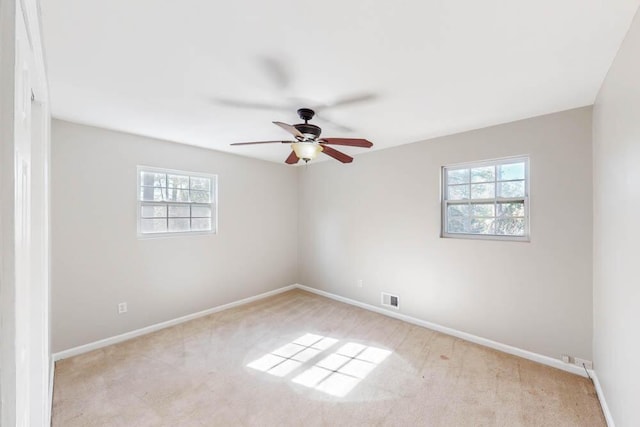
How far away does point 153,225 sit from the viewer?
3453 millimetres

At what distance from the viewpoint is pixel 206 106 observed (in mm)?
2430

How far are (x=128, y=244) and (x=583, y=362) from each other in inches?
188

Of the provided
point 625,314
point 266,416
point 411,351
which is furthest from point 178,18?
point 411,351

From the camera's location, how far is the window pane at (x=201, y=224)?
386 cm

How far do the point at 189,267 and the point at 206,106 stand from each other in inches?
89.1

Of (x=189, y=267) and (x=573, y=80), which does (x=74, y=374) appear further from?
(x=573, y=80)

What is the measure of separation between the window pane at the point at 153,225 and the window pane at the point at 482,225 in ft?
12.7

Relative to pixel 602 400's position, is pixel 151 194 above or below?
above

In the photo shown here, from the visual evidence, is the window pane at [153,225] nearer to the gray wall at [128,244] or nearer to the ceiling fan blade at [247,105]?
the gray wall at [128,244]

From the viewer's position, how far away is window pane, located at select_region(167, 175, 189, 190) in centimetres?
363

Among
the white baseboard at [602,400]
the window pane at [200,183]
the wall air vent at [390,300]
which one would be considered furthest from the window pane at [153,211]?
the white baseboard at [602,400]

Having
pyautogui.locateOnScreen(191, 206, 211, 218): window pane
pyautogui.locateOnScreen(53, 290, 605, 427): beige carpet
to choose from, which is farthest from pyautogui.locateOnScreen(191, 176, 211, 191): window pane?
pyautogui.locateOnScreen(53, 290, 605, 427): beige carpet

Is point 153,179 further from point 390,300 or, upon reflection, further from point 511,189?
point 511,189

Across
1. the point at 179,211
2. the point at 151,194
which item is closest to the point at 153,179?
the point at 151,194
